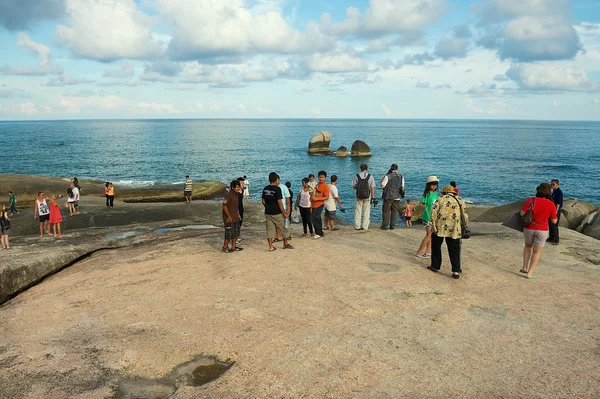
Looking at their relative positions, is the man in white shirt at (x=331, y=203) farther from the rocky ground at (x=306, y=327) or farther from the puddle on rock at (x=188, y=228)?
the puddle on rock at (x=188, y=228)

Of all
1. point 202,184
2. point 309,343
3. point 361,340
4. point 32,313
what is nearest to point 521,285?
point 361,340

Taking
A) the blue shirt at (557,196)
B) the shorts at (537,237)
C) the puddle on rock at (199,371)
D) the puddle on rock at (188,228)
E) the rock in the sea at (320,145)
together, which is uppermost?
the rock in the sea at (320,145)

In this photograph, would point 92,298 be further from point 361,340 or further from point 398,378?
point 398,378

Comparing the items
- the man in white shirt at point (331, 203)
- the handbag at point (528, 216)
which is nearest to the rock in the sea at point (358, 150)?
the man in white shirt at point (331, 203)

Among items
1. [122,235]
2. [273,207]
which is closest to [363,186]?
[273,207]

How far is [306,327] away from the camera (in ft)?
21.2

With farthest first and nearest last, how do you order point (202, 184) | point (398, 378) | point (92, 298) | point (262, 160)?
point (262, 160)
point (202, 184)
point (92, 298)
point (398, 378)

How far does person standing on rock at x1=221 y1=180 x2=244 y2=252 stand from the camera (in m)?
10.9

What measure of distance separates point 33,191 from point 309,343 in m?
34.3

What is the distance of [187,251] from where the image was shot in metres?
11.4

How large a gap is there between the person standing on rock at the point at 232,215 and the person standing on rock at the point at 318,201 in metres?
2.50

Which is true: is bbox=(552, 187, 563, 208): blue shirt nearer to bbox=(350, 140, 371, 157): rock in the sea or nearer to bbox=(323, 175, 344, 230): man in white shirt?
bbox=(323, 175, 344, 230): man in white shirt

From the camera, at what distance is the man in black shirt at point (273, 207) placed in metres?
10.7

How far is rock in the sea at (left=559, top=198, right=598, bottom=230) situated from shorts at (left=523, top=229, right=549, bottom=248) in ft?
39.6
